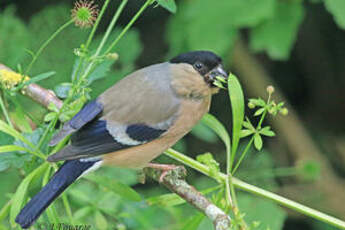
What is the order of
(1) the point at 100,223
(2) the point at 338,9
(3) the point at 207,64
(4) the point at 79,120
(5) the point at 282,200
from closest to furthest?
(5) the point at 282,200, (4) the point at 79,120, (1) the point at 100,223, (3) the point at 207,64, (2) the point at 338,9

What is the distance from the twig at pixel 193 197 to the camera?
5.58 ft

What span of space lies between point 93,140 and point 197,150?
70.8 inches

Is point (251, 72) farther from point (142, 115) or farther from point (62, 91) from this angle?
point (62, 91)

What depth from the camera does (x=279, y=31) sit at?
2959mm

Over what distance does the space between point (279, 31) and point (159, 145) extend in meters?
1.07

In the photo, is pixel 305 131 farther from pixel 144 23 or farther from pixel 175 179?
pixel 175 179

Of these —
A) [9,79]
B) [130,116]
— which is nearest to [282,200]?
[130,116]

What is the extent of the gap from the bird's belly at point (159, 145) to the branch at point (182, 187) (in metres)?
0.09

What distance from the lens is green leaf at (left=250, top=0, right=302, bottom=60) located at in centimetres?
292

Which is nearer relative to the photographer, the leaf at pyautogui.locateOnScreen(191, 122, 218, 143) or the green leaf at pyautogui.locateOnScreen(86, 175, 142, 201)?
the green leaf at pyautogui.locateOnScreen(86, 175, 142, 201)

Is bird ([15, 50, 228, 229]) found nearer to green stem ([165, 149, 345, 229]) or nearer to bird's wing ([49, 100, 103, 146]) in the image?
bird's wing ([49, 100, 103, 146])

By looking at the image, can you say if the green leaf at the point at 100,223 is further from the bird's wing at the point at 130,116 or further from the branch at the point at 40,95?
the branch at the point at 40,95

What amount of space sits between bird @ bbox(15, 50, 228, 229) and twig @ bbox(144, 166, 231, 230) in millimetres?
148

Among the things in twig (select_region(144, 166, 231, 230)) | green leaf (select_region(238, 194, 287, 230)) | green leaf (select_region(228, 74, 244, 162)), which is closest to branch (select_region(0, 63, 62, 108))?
twig (select_region(144, 166, 231, 230))
